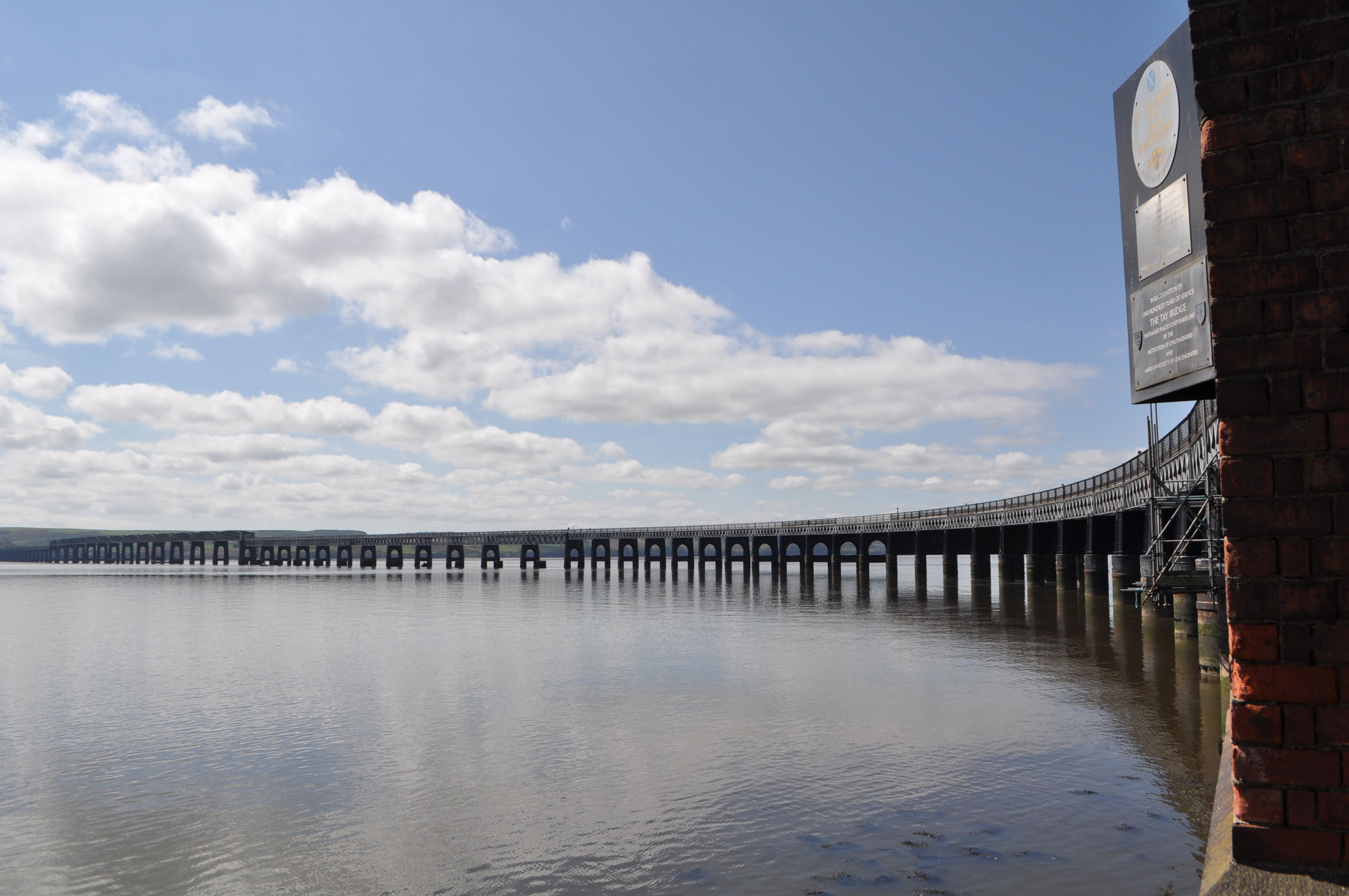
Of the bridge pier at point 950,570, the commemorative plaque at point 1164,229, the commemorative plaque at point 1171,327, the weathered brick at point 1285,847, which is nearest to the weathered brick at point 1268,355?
the commemorative plaque at point 1171,327

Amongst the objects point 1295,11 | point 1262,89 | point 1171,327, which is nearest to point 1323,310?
point 1262,89

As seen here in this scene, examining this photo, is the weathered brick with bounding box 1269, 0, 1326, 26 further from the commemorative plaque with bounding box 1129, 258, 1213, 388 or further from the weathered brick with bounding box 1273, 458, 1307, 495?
the weathered brick with bounding box 1273, 458, 1307, 495

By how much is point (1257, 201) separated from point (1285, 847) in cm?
360

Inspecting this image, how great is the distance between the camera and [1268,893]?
4613mm

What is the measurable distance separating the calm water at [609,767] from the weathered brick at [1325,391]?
28.1 ft

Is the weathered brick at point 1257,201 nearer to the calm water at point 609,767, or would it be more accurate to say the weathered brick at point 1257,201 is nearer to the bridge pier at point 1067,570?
the calm water at point 609,767

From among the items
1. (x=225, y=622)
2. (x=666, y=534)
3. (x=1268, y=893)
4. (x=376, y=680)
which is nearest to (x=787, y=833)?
(x=1268, y=893)

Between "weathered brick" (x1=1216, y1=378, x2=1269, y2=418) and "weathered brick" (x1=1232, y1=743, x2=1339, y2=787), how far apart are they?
1.84 m

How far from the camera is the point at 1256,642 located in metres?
4.76

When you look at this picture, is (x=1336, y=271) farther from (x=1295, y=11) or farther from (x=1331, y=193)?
(x=1295, y=11)

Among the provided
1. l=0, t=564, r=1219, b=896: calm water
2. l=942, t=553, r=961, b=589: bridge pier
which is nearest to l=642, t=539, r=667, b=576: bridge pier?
l=942, t=553, r=961, b=589: bridge pier

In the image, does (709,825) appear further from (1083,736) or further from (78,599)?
(78,599)

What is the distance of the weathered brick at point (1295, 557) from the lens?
4.67 meters

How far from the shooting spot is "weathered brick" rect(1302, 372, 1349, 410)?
4.63 m
